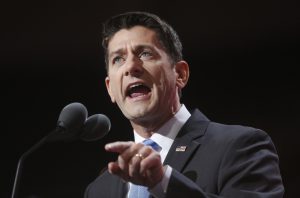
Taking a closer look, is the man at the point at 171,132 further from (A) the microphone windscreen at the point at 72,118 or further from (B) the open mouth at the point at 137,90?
(A) the microphone windscreen at the point at 72,118

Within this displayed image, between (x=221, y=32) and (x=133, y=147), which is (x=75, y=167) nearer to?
(x=221, y=32)

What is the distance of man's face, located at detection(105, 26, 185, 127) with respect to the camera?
2.19m

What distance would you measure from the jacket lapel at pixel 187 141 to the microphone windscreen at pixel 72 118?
0.33 m

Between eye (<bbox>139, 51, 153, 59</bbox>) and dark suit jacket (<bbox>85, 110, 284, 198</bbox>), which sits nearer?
dark suit jacket (<bbox>85, 110, 284, 198</bbox>)

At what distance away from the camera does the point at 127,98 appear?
7.26 ft

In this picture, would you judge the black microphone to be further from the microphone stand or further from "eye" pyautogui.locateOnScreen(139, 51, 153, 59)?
"eye" pyautogui.locateOnScreen(139, 51, 153, 59)

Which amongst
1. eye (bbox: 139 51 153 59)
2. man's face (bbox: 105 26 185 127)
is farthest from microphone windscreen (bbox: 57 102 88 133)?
eye (bbox: 139 51 153 59)

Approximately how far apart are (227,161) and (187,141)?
8.6 inches

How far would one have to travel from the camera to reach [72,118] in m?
2.06

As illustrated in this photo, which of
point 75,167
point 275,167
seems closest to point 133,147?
point 275,167

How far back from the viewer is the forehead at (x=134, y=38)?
2254mm

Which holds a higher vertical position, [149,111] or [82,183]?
[149,111]

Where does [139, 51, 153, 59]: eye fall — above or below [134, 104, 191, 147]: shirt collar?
above

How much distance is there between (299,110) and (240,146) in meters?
2.03
